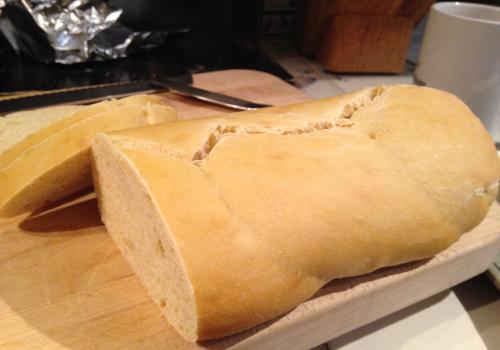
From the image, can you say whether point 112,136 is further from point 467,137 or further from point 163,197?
point 467,137

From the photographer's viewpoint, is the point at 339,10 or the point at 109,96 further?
the point at 339,10

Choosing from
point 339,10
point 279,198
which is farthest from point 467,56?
point 279,198

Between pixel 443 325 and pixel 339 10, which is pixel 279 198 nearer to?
pixel 443 325

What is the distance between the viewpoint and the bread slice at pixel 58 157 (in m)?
0.97

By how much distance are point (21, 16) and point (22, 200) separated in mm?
1291

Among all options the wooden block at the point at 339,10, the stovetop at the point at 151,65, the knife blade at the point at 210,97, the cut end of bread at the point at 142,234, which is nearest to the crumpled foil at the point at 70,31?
the stovetop at the point at 151,65

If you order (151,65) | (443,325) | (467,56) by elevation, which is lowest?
(443,325)

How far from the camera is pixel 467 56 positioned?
1522 millimetres

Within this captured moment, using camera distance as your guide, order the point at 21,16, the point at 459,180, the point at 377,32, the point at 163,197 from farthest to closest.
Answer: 1. the point at 377,32
2. the point at 21,16
3. the point at 459,180
4. the point at 163,197

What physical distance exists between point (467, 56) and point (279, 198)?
1.13m

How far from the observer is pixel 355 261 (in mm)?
859

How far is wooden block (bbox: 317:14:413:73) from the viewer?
2131 millimetres

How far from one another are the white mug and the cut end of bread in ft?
4.21

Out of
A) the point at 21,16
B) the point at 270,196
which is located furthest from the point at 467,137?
the point at 21,16
